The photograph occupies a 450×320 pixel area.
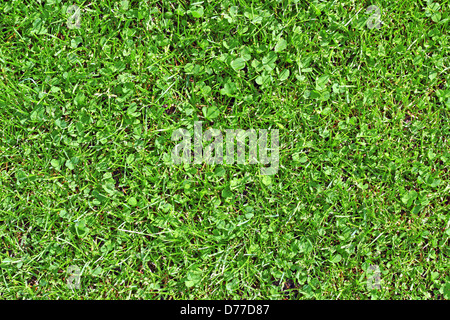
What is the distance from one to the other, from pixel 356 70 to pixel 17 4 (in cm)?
200

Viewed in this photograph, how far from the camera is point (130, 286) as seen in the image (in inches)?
91.2

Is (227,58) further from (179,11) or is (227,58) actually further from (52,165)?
(52,165)

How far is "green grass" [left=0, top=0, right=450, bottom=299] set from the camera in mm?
2330

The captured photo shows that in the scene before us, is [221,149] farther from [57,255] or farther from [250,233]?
[57,255]

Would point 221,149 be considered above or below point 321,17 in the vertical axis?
below

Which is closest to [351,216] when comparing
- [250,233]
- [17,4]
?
[250,233]

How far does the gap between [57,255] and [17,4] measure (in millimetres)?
1460

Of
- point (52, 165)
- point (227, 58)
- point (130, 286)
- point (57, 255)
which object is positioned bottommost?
point (130, 286)

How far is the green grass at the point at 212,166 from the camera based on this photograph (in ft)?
7.64

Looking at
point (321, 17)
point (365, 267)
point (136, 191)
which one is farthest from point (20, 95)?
point (365, 267)

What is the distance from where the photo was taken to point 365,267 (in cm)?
236

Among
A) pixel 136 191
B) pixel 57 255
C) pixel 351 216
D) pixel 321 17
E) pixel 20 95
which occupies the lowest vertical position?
pixel 57 255

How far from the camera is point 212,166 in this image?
236 centimetres

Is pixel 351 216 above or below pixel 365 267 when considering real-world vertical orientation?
above
